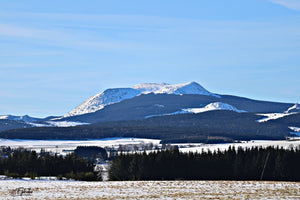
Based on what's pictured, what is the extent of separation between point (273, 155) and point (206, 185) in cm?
4613

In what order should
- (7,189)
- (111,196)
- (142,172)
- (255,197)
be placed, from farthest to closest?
(142,172)
(7,189)
(111,196)
(255,197)

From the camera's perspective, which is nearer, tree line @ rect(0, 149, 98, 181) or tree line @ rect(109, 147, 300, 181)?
tree line @ rect(109, 147, 300, 181)

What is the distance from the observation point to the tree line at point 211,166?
398ft

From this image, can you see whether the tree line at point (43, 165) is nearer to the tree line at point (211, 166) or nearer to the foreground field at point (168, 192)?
the tree line at point (211, 166)

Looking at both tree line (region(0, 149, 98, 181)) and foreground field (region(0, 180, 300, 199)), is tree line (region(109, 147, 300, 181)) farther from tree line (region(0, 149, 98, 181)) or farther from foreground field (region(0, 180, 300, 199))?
foreground field (region(0, 180, 300, 199))

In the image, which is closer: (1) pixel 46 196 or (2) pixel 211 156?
(1) pixel 46 196

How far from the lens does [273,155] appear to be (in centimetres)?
12344

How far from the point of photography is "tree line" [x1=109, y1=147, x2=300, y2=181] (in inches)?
4779

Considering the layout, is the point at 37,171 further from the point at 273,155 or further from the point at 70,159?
the point at 273,155

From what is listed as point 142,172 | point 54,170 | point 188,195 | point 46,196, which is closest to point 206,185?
point 188,195

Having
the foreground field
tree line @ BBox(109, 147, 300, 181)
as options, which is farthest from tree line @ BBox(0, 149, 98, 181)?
the foreground field

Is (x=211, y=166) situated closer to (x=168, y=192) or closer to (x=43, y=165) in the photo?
(x=43, y=165)

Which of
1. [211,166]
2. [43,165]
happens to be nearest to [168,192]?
[211,166]

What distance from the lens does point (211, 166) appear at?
405ft
